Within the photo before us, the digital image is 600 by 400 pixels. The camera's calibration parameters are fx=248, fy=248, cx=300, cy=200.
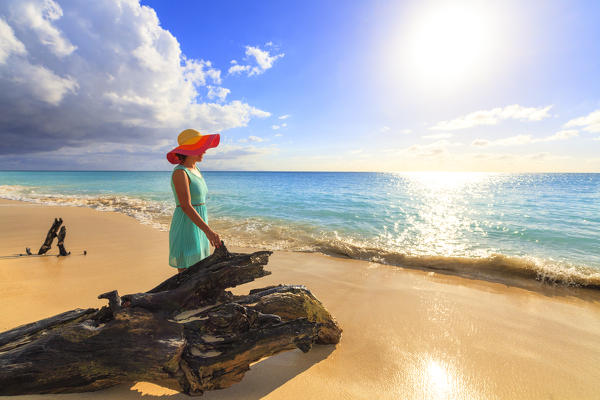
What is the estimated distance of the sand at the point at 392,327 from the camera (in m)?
2.71

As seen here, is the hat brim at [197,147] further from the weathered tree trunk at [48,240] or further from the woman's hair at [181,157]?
the weathered tree trunk at [48,240]

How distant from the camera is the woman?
2705 millimetres

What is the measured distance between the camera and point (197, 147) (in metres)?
2.90

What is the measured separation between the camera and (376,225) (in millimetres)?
13586

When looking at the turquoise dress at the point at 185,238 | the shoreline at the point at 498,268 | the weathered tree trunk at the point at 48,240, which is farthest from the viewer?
the weathered tree trunk at the point at 48,240

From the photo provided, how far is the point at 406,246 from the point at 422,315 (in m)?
5.70

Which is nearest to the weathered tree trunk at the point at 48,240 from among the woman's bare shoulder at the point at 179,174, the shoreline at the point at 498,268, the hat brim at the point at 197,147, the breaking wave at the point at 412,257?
the breaking wave at the point at 412,257

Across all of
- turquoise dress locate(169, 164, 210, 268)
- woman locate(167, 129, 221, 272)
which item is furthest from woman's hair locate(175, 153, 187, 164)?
turquoise dress locate(169, 164, 210, 268)

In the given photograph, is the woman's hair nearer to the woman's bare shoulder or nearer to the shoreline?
the woman's bare shoulder

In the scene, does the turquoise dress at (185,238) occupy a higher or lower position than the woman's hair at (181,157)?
lower

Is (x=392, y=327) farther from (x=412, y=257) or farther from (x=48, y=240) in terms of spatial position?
(x=48, y=240)

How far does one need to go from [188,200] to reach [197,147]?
2.12 feet

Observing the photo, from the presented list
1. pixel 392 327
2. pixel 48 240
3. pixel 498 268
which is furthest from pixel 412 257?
pixel 48 240

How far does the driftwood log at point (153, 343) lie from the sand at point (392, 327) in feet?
0.72
